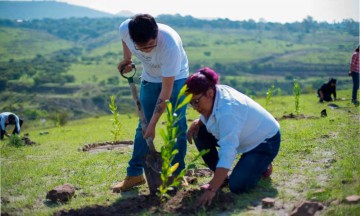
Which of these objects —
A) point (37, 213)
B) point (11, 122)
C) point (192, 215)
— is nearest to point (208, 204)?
point (192, 215)

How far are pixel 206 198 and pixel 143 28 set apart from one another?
2.02 metres

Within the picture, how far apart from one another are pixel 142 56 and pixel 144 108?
790mm

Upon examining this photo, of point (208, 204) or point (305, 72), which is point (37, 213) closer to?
point (208, 204)

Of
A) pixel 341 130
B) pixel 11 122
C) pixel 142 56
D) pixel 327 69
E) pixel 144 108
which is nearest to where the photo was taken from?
pixel 142 56

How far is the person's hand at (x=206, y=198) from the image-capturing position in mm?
5145

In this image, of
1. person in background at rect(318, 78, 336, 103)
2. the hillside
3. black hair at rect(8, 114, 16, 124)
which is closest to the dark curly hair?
black hair at rect(8, 114, 16, 124)

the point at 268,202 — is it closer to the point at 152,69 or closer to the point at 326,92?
the point at 152,69

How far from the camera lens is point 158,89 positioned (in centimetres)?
611

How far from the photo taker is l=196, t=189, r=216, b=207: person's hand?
5.14m

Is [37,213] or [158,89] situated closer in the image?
[37,213]

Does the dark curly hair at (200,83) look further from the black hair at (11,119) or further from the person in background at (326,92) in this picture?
the person in background at (326,92)

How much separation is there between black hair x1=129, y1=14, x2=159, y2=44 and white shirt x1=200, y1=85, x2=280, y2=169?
105 centimetres

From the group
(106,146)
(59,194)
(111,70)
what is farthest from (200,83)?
(111,70)

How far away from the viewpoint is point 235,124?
5281 mm
